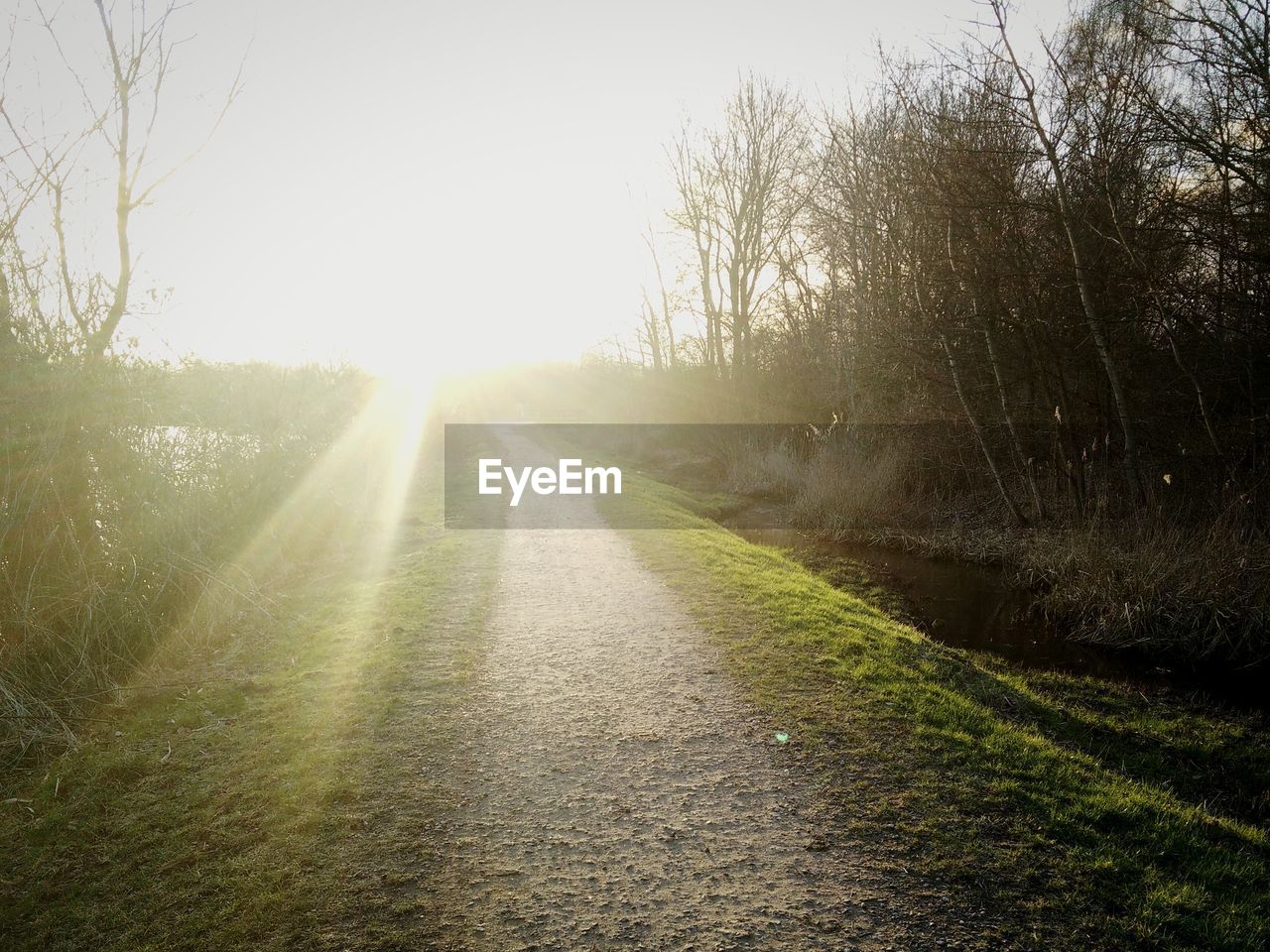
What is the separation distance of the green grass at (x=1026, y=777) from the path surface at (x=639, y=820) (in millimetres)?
391

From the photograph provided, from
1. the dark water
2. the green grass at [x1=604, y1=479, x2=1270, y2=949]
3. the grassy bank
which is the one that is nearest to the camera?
the green grass at [x1=604, y1=479, x2=1270, y2=949]

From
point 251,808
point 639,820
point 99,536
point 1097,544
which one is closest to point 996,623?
point 1097,544

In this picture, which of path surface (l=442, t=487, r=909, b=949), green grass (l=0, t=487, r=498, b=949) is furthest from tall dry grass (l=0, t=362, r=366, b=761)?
path surface (l=442, t=487, r=909, b=949)

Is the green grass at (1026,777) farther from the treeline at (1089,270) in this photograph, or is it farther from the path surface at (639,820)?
the treeline at (1089,270)

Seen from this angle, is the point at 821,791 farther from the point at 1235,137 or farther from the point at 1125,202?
the point at 1125,202

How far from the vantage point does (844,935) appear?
299cm

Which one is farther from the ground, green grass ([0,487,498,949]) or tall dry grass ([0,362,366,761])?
tall dry grass ([0,362,366,761])

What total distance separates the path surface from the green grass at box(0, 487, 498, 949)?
0.34 m

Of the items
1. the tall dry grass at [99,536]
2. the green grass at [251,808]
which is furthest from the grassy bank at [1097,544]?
the tall dry grass at [99,536]

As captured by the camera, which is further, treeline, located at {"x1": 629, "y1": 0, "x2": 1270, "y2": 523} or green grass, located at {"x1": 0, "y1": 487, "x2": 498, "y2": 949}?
treeline, located at {"x1": 629, "y1": 0, "x2": 1270, "y2": 523}
